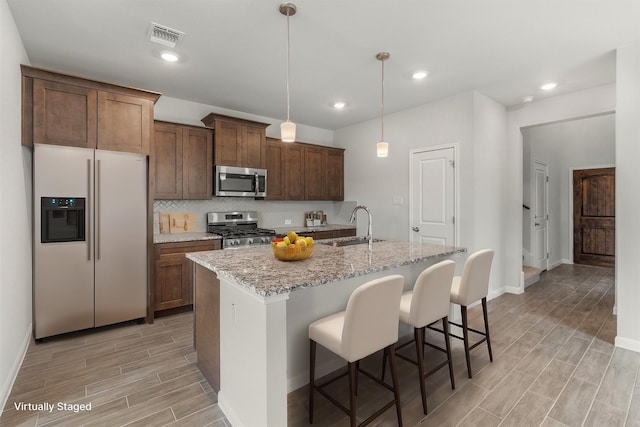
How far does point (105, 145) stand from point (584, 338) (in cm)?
506

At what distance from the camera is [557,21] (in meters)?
2.42

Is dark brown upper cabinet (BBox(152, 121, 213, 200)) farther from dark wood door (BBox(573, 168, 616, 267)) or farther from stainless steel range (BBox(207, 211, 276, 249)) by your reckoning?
dark wood door (BBox(573, 168, 616, 267))

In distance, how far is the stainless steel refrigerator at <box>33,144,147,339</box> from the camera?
284 cm

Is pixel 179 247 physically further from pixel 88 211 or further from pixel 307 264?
pixel 307 264

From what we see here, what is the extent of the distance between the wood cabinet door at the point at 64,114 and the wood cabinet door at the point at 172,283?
144 centimetres

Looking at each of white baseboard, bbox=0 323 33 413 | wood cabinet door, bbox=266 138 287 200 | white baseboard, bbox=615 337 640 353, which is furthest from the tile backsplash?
white baseboard, bbox=615 337 640 353

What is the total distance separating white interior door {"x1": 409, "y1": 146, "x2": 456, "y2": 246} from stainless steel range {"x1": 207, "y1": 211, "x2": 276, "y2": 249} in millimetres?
2132

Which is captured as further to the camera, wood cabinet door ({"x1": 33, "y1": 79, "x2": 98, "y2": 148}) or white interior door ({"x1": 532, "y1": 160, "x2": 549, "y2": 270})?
white interior door ({"x1": 532, "y1": 160, "x2": 549, "y2": 270})

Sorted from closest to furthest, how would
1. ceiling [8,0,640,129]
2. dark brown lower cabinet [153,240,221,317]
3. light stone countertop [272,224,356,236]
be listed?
ceiling [8,0,640,129] < dark brown lower cabinet [153,240,221,317] < light stone countertop [272,224,356,236]

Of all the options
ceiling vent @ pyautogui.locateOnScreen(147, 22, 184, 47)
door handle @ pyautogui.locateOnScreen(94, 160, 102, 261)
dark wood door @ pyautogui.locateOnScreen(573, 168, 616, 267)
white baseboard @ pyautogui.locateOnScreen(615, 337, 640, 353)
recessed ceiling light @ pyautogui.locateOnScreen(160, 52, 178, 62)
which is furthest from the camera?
dark wood door @ pyautogui.locateOnScreen(573, 168, 616, 267)

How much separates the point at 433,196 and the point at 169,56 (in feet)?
11.7

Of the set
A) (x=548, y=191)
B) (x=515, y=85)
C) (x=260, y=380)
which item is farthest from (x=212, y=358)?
(x=548, y=191)

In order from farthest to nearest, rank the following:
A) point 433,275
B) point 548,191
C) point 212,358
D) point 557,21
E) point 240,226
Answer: point 548,191 < point 240,226 < point 557,21 < point 212,358 < point 433,275

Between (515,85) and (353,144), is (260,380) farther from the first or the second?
(353,144)
